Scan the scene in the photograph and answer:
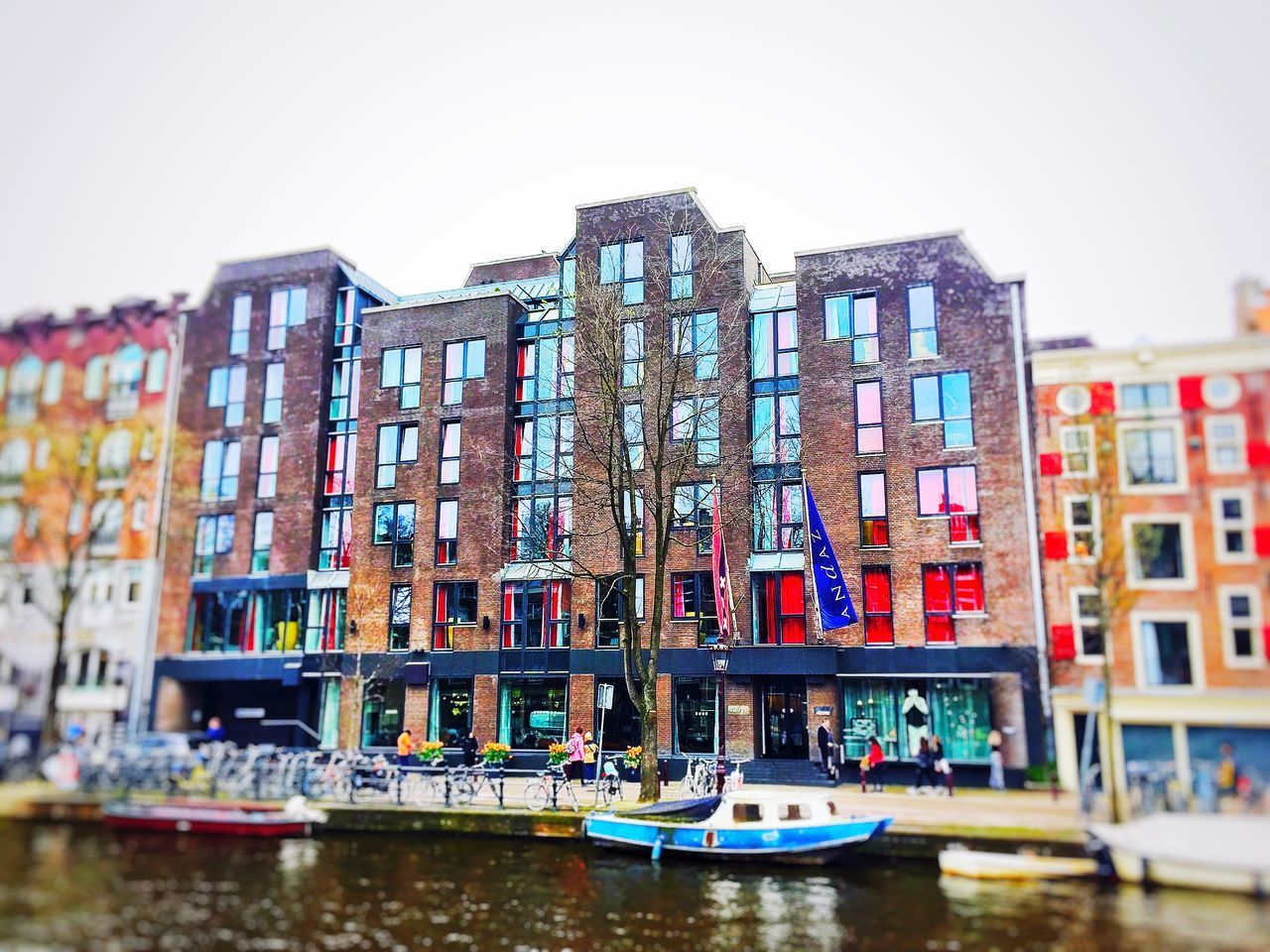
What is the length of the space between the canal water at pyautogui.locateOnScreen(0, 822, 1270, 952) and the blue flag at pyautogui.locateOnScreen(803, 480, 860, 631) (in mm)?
6325

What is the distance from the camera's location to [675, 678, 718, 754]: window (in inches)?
1218

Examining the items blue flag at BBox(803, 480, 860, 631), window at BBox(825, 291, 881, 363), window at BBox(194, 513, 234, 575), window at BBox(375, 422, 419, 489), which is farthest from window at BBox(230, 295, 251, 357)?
window at BBox(825, 291, 881, 363)

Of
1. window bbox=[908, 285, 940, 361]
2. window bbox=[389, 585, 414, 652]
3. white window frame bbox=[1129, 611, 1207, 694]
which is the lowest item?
white window frame bbox=[1129, 611, 1207, 694]

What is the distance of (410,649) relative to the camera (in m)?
33.8

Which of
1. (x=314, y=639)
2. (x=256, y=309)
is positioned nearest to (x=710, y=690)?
(x=314, y=639)

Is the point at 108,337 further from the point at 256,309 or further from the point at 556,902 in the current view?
the point at 556,902

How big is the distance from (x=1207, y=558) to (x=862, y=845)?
10263 mm

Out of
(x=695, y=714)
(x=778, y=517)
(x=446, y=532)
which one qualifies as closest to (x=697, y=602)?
(x=695, y=714)

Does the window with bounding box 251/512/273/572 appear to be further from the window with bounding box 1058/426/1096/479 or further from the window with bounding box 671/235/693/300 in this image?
the window with bounding box 671/235/693/300

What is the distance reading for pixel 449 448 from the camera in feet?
115

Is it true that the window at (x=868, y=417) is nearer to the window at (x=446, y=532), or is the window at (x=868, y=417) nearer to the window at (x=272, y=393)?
the window at (x=446, y=532)

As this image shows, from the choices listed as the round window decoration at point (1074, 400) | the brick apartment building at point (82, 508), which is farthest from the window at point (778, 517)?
the brick apartment building at point (82, 508)

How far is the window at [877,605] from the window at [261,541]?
1735cm

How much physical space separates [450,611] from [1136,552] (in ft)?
80.0
